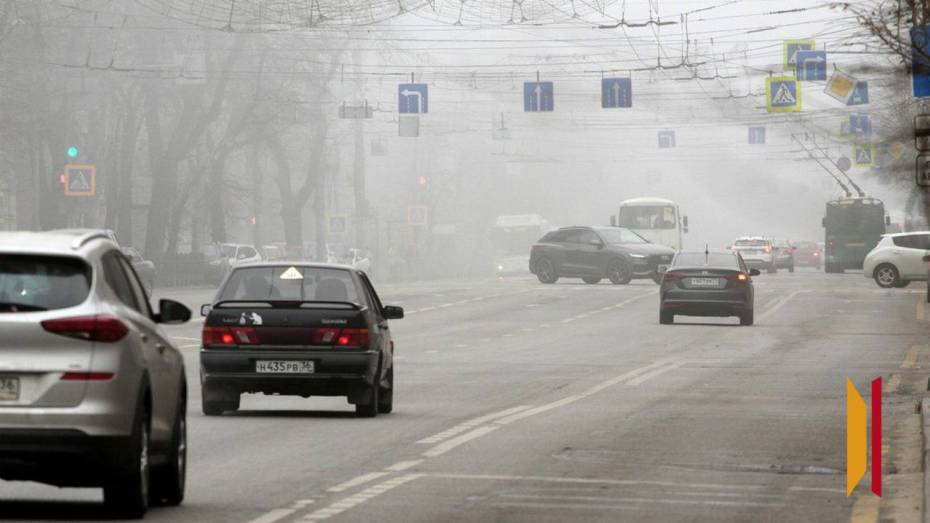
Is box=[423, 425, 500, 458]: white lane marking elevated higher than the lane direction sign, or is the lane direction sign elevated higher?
the lane direction sign

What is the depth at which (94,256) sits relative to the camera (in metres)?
10.6

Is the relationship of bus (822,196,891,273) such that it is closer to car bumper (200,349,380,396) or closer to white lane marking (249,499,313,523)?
car bumper (200,349,380,396)

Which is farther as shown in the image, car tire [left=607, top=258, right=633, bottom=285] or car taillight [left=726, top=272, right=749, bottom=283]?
car tire [left=607, top=258, right=633, bottom=285]

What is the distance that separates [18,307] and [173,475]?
6.34 ft

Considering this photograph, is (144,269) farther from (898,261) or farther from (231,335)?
(231,335)

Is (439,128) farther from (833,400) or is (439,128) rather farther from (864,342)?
(833,400)

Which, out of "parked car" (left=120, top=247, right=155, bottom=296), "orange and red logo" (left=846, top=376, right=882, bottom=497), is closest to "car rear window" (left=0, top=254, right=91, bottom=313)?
"orange and red logo" (left=846, top=376, right=882, bottom=497)

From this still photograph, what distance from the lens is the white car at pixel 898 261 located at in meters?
60.6

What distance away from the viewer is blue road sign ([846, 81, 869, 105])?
6441cm

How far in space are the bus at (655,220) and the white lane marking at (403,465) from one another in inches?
2635

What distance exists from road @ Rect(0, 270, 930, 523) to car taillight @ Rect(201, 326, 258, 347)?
718mm

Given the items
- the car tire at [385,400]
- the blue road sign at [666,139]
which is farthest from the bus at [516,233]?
the car tire at [385,400]

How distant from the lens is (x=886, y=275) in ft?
201

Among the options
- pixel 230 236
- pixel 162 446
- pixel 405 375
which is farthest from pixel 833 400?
pixel 230 236
